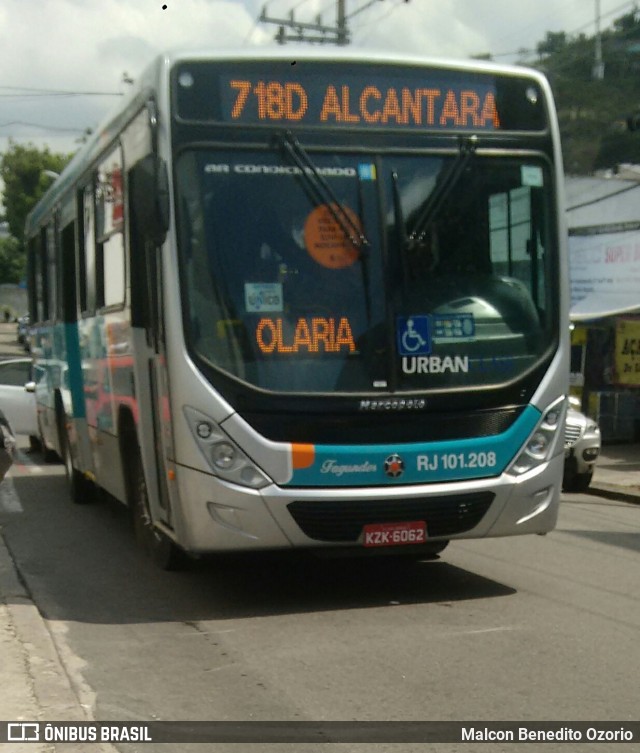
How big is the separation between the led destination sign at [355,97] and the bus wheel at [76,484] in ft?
21.1

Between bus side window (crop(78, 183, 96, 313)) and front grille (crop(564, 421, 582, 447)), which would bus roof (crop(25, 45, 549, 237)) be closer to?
bus side window (crop(78, 183, 96, 313))

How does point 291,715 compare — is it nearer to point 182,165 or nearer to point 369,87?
point 182,165

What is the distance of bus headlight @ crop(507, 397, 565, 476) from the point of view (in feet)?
26.6

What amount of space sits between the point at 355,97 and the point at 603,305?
52.9 feet

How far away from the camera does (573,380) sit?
2075 cm

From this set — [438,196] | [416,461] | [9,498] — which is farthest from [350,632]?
[9,498]

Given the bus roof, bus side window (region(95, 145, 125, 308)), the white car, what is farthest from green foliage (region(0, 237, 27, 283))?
the bus roof

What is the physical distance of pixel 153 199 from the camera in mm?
7582

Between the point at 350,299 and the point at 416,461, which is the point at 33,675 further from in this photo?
the point at 350,299

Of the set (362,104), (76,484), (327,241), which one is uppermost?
(362,104)

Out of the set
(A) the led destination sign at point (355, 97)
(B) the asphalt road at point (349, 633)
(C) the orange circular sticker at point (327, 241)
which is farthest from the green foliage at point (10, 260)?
(C) the orange circular sticker at point (327, 241)

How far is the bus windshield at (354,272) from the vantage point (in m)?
7.70

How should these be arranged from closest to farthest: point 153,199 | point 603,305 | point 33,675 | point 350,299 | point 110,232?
point 33,675 → point 153,199 → point 350,299 → point 110,232 → point 603,305

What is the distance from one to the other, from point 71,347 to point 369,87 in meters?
5.34
